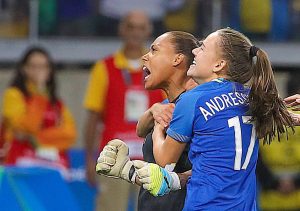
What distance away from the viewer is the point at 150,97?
9.33 metres

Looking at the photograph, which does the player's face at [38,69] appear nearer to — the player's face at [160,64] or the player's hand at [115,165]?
the player's face at [160,64]

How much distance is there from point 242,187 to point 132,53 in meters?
4.70

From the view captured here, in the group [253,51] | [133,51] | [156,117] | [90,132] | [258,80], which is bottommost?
[90,132]

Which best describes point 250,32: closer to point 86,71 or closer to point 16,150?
point 86,71

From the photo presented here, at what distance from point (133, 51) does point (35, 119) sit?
1.13 metres

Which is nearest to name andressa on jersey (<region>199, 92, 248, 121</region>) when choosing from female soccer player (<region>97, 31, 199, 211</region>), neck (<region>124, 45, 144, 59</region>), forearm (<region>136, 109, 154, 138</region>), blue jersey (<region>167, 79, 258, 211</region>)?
blue jersey (<region>167, 79, 258, 211</region>)

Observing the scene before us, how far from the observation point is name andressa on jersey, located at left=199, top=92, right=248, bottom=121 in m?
4.95

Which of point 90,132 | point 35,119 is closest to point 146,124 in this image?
point 90,132

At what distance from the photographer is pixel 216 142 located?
4941 millimetres

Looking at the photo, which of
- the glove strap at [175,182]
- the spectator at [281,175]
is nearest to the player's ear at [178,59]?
the glove strap at [175,182]

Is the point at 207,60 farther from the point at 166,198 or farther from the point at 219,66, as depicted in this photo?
the point at 166,198

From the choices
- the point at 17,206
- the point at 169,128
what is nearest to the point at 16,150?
the point at 17,206

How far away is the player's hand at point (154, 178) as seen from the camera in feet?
15.9

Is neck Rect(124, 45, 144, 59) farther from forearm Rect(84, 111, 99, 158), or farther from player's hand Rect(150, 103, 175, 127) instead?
player's hand Rect(150, 103, 175, 127)
